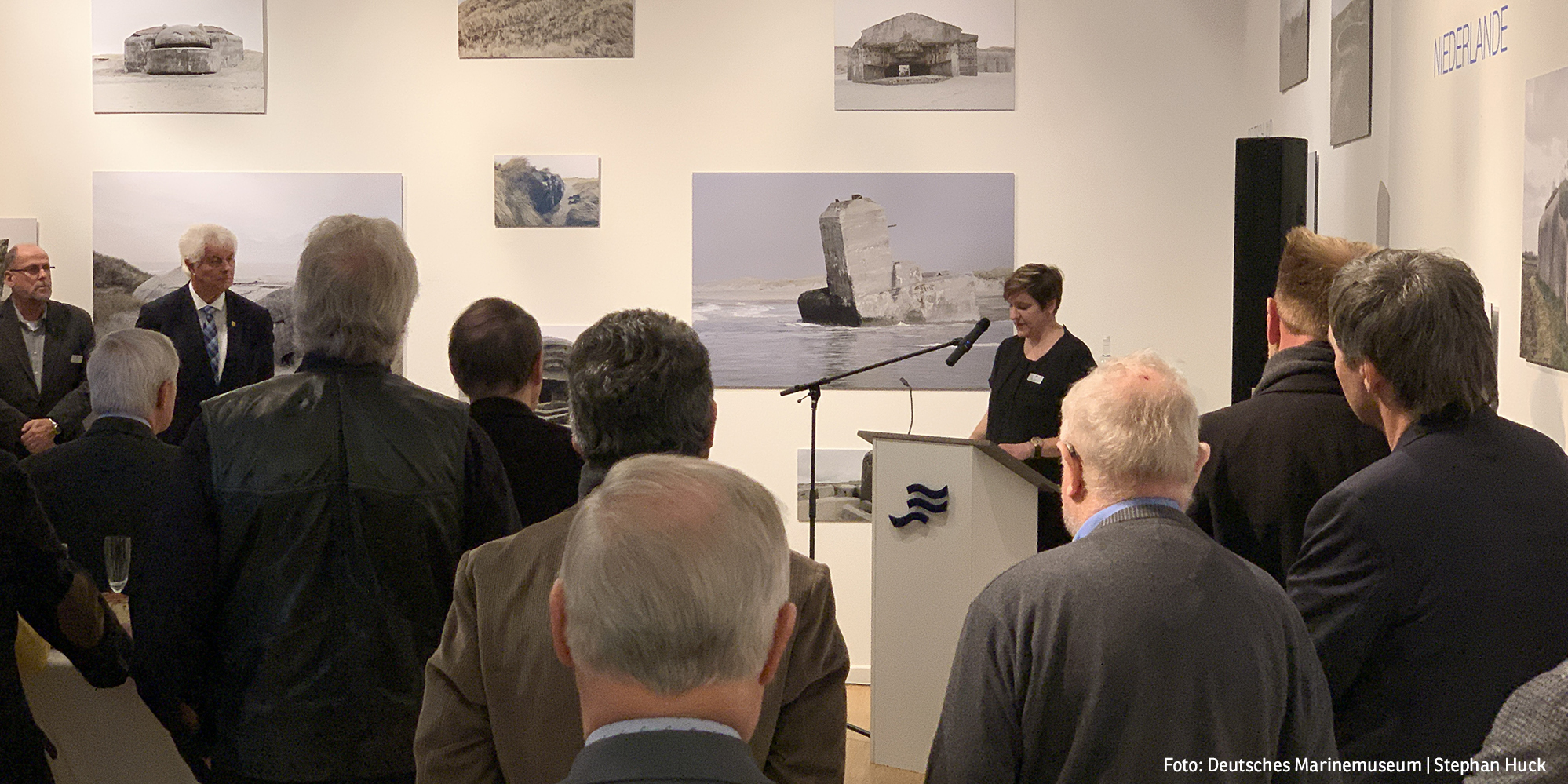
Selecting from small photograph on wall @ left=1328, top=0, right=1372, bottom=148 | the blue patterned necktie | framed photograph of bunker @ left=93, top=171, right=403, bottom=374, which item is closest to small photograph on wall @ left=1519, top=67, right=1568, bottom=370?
small photograph on wall @ left=1328, top=0, right=1372, bottom=148

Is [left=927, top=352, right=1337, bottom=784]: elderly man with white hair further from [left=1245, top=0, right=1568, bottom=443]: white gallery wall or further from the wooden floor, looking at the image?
the wooden floor

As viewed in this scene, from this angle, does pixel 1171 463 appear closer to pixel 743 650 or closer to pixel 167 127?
pixel 743 650

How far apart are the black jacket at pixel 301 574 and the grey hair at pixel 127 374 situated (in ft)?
3.61

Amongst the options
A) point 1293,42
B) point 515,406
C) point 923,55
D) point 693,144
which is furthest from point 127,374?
point 1293,42

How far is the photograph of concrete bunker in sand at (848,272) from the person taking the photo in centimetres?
675

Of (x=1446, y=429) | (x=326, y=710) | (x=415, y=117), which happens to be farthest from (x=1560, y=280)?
(x=415, y=117)

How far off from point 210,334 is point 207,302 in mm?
171

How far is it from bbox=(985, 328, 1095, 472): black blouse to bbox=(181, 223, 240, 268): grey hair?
3.54m

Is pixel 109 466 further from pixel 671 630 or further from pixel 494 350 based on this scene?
pixel 671 630

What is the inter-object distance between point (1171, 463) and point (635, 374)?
2.52 ft

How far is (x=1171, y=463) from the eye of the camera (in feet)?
6.31

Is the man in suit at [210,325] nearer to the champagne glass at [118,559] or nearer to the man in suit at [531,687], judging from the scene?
the champagne glass at [118,559]

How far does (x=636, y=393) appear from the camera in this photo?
6.28ft

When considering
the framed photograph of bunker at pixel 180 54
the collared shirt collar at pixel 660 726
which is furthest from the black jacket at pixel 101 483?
the framed photograph of bunker at pixel 180 54
